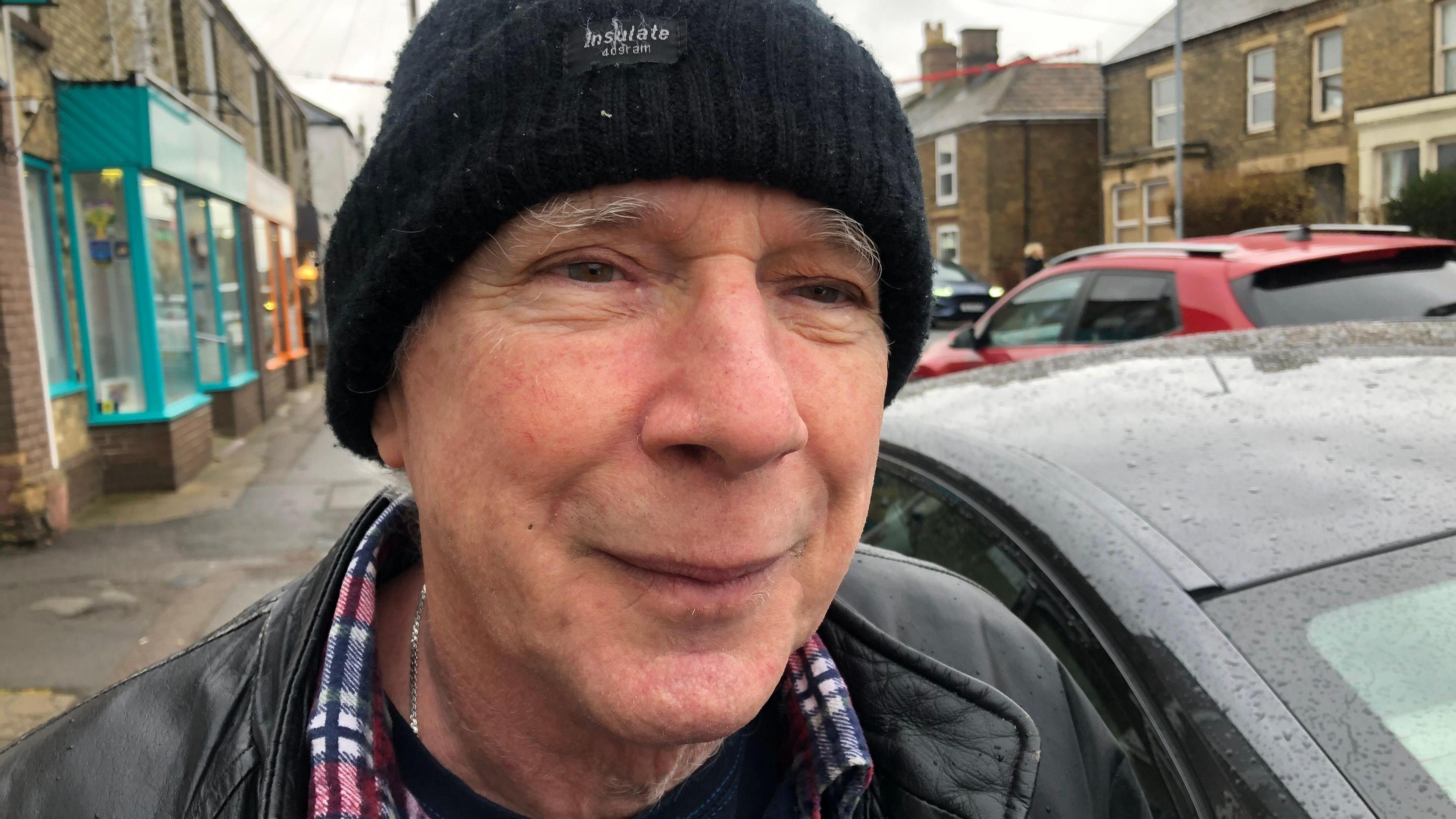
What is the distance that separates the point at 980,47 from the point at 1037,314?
31953mm

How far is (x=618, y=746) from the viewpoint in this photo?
4.52ft

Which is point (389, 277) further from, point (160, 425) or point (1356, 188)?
point (1356, 188)

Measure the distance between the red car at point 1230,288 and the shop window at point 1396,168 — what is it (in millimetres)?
18033

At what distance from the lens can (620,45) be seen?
1.24 m

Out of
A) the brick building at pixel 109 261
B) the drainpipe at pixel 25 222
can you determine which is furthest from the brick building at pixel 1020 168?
the drainpipe at pixel 25 222

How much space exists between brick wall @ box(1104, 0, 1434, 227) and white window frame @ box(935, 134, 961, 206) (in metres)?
5.56

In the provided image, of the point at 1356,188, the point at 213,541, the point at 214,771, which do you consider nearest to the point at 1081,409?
the point at 214,771

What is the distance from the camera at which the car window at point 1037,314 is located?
6.57 metres

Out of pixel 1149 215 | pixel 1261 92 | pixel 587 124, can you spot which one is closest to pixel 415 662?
pixel 587 124

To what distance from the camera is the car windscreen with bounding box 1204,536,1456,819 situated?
1291 mm

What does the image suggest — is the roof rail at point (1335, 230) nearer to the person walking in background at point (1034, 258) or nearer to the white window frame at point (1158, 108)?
the person walking in background at point (1034, 258)

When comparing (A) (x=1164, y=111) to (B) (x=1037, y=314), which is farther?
(A) (x=1164, y=111)

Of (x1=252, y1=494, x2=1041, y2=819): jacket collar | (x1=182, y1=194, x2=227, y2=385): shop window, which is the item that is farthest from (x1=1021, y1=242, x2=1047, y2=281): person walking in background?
(x1=252, y1=494, x2=1041, y2=819): jacket collar

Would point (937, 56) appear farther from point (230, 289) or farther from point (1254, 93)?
point (230, 289)
